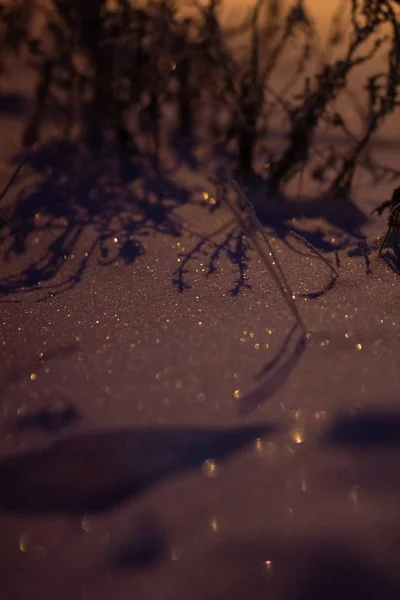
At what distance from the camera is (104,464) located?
0.75 metres

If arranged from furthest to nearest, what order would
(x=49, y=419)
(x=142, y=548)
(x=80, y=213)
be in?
1. (x=80, y=213)
2. (x=49, y=419)
3. (x=142, y=548)

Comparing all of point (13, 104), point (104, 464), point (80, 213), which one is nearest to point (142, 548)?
point (104, 464)

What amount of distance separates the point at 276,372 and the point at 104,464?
0.28 m

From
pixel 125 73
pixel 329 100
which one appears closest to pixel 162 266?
pixel 329 100

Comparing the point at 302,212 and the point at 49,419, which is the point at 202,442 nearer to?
the point at 49,419

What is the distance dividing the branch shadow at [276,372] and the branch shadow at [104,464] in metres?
0.05

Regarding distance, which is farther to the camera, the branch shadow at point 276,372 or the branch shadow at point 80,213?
the branch shadow at point 80,213

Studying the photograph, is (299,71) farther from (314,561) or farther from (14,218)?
(314,561)

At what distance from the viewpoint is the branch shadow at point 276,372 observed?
2.62ft

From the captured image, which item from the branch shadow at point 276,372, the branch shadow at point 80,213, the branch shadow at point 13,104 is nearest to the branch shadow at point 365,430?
the branch shadow at point 276,372

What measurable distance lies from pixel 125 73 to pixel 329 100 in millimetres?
654

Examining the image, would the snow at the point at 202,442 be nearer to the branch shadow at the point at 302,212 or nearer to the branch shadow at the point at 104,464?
the branch shadow at the point at 104,464

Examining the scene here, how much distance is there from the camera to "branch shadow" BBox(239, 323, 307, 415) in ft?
2.62

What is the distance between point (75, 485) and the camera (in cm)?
74
